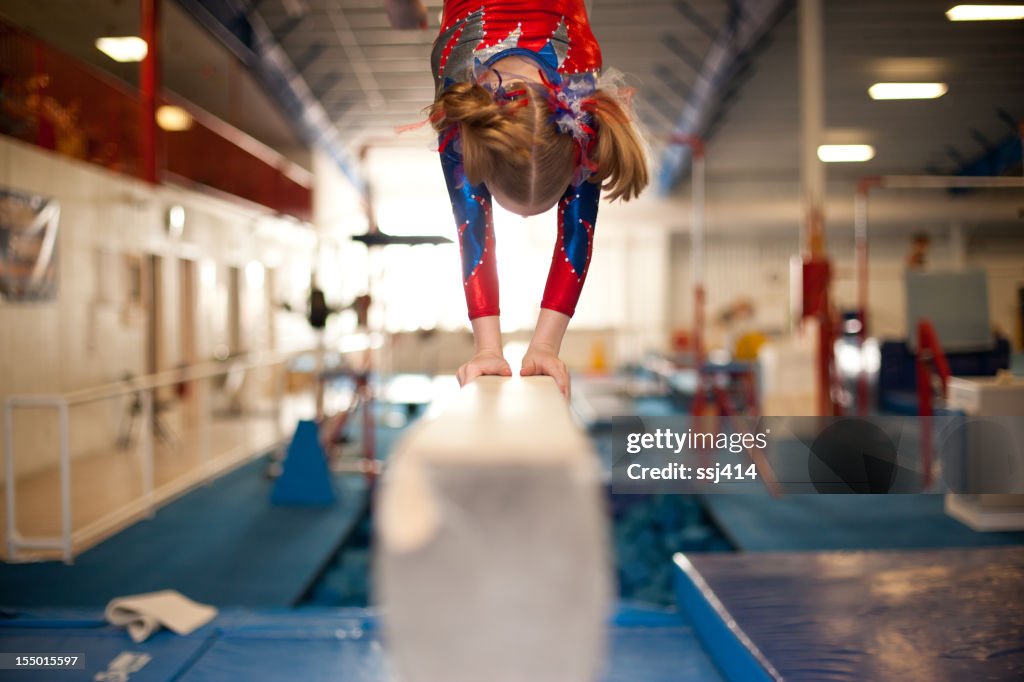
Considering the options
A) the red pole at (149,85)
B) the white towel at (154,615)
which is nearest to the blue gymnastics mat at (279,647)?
the white towel at (154,615)

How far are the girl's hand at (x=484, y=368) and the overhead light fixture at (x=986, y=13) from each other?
7.69ft

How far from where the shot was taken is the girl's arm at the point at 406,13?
105 inches

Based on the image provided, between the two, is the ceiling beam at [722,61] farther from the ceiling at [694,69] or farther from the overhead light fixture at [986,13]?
the overhead light fixture at [986,13]

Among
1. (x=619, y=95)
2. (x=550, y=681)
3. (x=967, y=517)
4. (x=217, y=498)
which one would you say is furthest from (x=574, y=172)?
(x=217, y=498)

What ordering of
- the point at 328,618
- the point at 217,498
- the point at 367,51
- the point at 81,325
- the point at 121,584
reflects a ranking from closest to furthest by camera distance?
the point at 328,618, the point at 121,584, the point at 217,498, the point at 81,325, the point at 367,51

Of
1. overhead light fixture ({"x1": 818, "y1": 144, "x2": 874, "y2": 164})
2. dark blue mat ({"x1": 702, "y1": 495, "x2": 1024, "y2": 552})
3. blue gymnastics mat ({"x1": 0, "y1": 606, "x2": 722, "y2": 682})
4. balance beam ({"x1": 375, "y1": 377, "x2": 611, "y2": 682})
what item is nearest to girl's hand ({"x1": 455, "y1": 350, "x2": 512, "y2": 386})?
balance beam ({"x1": 375, "y1": 377, "x2": 611, "y2": 682})

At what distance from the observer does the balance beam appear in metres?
0.51

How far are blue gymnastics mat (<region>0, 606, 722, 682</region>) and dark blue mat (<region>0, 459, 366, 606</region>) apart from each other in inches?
18.3

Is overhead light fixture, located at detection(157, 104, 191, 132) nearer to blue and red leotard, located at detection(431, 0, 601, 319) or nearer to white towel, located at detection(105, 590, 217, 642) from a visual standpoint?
white towel, located at detection(105, 590, 217, 642)

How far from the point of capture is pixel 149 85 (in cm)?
613

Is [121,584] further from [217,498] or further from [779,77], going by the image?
[779,77]

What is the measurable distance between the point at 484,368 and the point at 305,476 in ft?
12.5

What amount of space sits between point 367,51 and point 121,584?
483 cm

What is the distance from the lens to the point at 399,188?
1243cm
